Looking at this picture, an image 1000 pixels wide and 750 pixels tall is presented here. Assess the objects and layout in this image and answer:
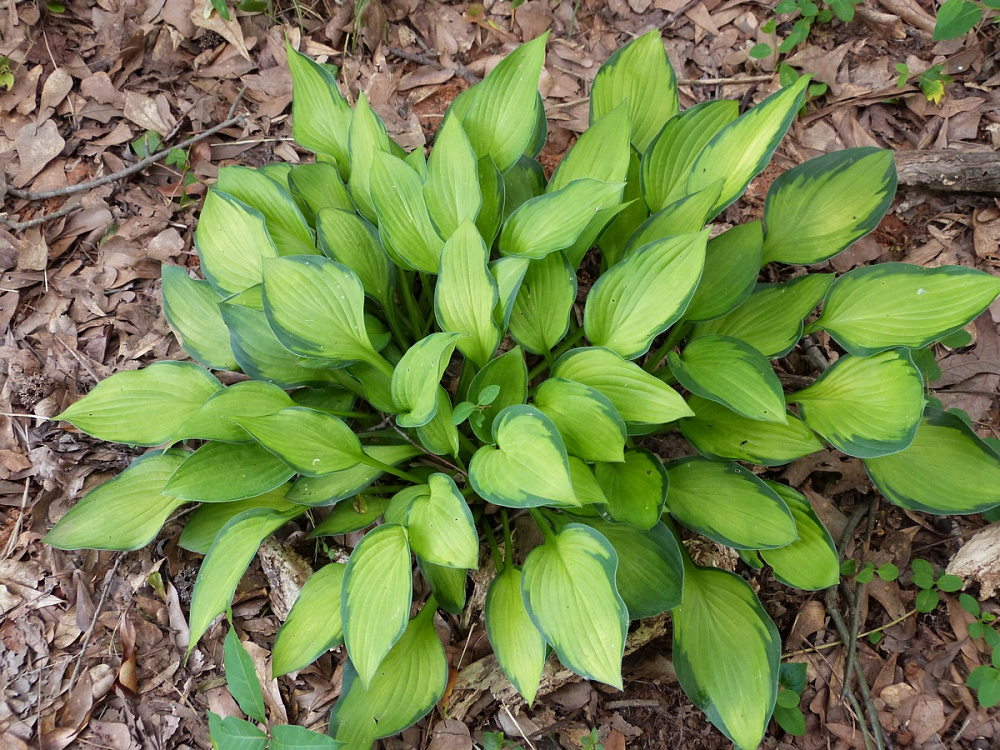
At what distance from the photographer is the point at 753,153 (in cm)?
147

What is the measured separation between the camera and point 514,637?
1412mm

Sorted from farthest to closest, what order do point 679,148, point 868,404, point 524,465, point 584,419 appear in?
point 679,148
point 868,404
point 584,419
point 524,465

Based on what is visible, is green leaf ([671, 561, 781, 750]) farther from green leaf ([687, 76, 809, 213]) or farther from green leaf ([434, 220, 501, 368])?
green leaf ([687, 76, 809, 213])

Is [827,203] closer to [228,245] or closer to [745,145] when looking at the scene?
[745,145]

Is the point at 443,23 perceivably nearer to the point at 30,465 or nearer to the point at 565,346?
the point at 565,346

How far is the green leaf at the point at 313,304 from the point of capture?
1.40 metres

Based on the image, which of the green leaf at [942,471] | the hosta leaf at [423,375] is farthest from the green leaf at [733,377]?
the hosta leaf at [423,375]

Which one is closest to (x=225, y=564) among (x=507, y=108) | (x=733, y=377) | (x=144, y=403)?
(x=144, y=403)

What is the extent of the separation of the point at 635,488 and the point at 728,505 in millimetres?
237

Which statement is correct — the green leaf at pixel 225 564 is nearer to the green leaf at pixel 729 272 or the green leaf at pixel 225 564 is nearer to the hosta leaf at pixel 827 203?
the green leaf at pixel 729 272

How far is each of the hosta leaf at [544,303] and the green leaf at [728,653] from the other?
2.29 ft

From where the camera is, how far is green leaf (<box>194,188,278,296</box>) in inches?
63.1

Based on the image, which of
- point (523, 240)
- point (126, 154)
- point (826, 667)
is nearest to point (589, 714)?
point (826, 667)

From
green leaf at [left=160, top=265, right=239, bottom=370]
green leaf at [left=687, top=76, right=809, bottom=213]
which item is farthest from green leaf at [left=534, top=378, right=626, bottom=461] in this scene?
green leaf at [left=160, top=265, right=239, bottom=370]
